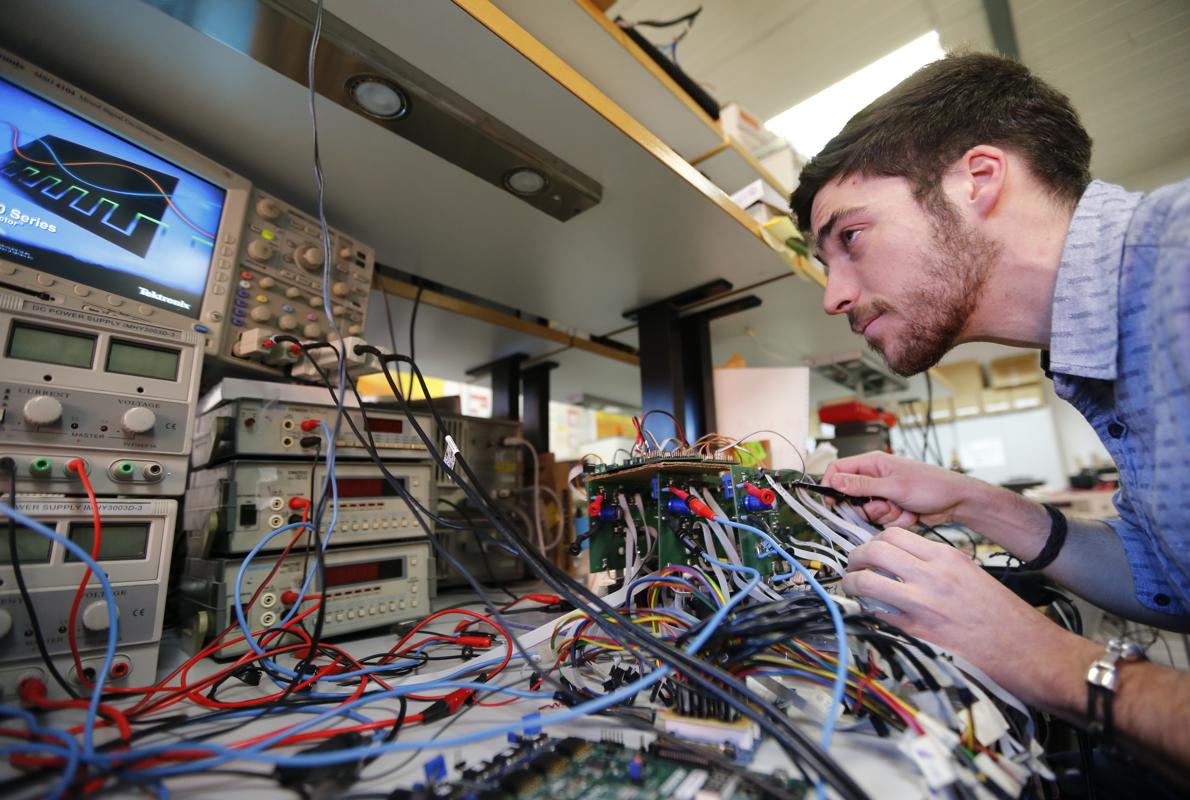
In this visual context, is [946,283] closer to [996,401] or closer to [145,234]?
[145,234]

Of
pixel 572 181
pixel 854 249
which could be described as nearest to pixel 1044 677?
pixel 854 249

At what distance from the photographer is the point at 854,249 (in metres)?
0.80

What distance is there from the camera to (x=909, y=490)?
0.87 m

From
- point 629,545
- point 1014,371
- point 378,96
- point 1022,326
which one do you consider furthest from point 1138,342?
point 1014,371

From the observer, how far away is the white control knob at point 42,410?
0.52 meters

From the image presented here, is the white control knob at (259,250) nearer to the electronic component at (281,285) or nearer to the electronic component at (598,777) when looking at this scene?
the electronic component at (281,285)

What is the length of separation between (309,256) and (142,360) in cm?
37

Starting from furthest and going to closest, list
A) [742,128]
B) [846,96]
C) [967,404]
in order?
[967,404], [846,96], [742,128]

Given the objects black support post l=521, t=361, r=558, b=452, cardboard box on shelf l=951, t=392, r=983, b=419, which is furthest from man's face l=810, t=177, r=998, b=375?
cardboard box on shelf l=951, t=392, r=983, b=419

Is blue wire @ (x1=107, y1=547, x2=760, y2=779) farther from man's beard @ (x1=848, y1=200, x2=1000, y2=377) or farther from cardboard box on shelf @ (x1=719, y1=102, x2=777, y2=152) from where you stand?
cardboard box on shelf @ (x1=719, y1=102, x2=777, y2=152)

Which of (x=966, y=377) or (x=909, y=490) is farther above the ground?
(x=966, y=377)

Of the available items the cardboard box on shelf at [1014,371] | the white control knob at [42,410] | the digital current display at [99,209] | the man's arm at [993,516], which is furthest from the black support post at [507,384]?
the cardboard box on shelf at [1014,371]

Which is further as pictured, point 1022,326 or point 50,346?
point 1022,326

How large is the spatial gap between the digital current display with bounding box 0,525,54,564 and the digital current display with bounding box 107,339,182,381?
195mm
